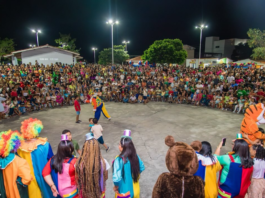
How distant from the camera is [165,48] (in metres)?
30.4

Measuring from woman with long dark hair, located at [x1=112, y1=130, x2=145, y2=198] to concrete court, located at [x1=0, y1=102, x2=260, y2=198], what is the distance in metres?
1.28

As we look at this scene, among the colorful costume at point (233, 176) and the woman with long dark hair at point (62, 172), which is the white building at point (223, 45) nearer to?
the colorful costume at point (233, 176)

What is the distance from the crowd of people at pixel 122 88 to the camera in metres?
10.3

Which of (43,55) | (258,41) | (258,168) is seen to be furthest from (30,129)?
(258,41)

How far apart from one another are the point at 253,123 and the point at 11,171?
169 inches

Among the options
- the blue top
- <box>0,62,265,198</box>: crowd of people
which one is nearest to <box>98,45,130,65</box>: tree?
<box>0,62,265,198</box>: crowd of people

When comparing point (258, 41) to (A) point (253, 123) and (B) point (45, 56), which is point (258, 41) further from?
(A) point (253, 123)

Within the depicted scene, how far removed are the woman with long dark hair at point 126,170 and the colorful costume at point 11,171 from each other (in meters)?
1.14

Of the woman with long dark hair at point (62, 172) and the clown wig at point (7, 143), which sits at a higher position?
the clown wig at point (7, 143)

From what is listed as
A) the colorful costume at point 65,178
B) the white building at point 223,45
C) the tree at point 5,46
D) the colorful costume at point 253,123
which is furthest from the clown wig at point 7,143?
the white building at point 223,45

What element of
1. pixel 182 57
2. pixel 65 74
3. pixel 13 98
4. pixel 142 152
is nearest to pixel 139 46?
pixel 182 57

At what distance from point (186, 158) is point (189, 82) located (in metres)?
12.6

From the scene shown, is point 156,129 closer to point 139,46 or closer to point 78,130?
point 78,130

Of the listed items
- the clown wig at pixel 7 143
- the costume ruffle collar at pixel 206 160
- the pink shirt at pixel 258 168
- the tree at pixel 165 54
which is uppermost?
the tree at pixel 165 54
